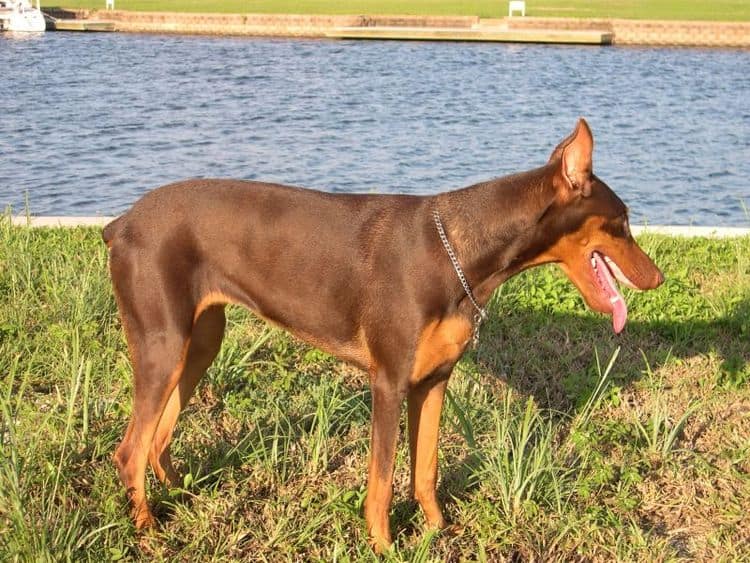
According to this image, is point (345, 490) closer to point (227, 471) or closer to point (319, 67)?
point (227, 471)

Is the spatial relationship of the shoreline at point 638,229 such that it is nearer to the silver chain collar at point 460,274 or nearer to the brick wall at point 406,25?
the silver chain collar at point 460,274

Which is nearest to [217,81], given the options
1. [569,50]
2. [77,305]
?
[569,50]

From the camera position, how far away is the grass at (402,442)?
4164 mm

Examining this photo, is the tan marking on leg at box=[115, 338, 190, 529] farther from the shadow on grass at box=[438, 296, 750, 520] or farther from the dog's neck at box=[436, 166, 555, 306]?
the shadow on grass at box=[438, 296, 750, 520]

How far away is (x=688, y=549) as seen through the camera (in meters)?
4.36

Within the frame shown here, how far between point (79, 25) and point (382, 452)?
3573 cm

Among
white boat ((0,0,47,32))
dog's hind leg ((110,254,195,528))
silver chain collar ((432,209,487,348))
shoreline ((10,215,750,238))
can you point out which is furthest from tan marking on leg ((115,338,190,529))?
white boat ((0,0,47,32))

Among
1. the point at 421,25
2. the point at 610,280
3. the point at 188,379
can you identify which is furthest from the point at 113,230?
the point at 421,25

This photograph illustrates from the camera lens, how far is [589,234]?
404cm

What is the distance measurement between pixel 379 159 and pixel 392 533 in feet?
37.5

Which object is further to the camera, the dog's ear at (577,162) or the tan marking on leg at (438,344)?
the tan marking on leg at (438,344)

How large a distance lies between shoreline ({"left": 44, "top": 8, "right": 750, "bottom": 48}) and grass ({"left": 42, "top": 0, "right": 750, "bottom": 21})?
9.99ft

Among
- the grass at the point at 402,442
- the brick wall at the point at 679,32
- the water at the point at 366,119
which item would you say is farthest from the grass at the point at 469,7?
the grass at the point at 402,442

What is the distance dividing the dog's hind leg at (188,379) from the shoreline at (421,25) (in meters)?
30.1
